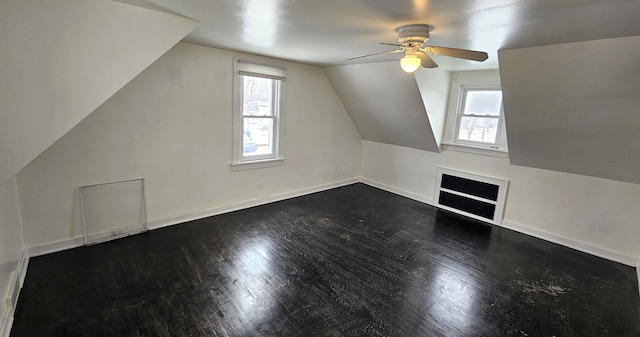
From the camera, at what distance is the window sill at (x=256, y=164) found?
411cm

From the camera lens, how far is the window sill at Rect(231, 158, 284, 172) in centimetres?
411

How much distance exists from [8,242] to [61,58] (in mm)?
1532

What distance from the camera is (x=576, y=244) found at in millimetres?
3592

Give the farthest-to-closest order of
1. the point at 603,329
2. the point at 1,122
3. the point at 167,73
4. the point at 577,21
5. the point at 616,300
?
the point at 167,73 → the point at 616,300 → the point at 603,329 → the point at 577,21 → the point at 1,122

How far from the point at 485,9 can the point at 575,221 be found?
3216 mm

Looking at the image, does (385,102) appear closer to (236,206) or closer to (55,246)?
(236,206)

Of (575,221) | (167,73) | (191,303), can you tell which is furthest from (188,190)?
(575,221)

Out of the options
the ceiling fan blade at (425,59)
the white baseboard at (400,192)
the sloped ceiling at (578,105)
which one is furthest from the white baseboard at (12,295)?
the white baseboard at (400,192)

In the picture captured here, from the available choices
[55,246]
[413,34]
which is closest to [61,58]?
[55,246]

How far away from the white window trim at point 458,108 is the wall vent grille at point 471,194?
0.37 metres

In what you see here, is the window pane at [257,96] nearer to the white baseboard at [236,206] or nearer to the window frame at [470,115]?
the white baseboard at [236,206]

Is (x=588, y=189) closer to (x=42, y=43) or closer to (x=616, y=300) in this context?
(x=616, y=300)

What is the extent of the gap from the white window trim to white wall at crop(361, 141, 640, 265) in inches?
3.8

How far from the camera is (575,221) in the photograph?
359 cm
